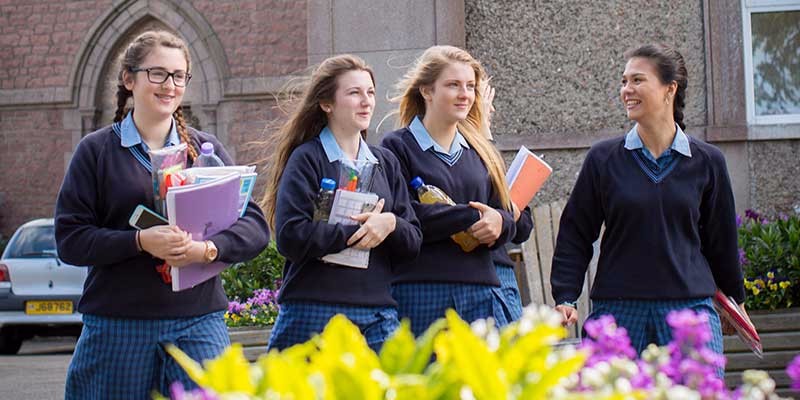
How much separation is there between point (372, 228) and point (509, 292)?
111 centimetres

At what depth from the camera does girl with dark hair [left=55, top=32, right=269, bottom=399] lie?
3984 mm

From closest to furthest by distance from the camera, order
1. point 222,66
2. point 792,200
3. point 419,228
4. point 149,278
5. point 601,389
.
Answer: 1. point 601,389
2. point 149,278
3. point 419,228
4. point 792,200
5. point 222,66

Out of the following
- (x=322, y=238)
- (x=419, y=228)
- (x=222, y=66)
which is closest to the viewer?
(x=322, y=238)

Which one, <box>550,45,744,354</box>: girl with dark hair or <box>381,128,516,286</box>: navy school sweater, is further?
<box>381,128,516,286</box>: navy school sweater

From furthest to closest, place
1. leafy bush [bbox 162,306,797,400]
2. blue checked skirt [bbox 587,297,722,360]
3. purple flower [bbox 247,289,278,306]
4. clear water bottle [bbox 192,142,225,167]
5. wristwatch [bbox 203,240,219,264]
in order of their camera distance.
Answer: purple flower [bbox 247,289,278,306], blue checked skirt [bbox 587,297,722,360], clear water bottle [bbox 192,142,225,167], wristwatch [bbox 203,240,219,264], leafy bush [bbox 162,306,797,400]

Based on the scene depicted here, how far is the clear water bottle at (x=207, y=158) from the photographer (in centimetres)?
426

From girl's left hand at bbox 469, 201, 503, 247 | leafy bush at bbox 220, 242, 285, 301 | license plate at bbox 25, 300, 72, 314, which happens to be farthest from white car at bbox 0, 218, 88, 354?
girl's left hand at bbox 469, 201, 503, 247

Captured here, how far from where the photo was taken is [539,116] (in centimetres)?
928

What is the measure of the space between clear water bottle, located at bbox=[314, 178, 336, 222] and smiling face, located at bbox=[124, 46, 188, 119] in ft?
2.07

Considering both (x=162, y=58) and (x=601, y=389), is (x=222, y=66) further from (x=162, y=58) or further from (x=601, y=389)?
(x=601, y=389)

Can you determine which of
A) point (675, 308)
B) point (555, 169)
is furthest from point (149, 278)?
point (555, 169)

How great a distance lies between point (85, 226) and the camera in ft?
13.2

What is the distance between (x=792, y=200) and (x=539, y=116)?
198 cm

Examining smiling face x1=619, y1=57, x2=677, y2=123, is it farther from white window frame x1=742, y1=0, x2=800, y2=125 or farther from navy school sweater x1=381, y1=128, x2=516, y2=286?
white window frame x1=742, y1=0, x2=800, y2=125
